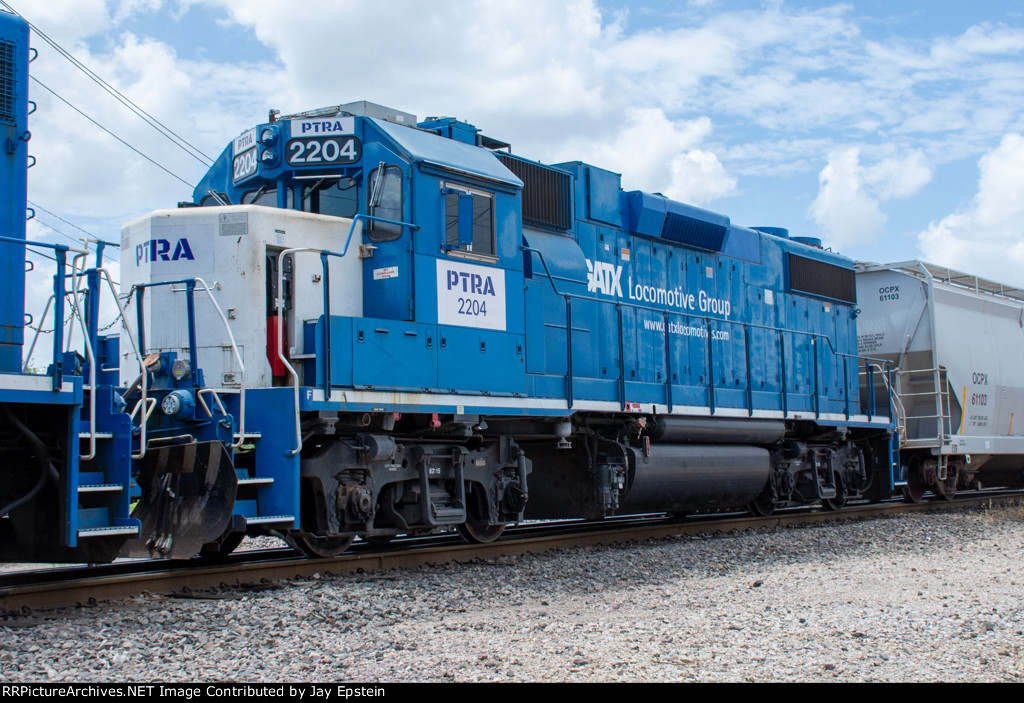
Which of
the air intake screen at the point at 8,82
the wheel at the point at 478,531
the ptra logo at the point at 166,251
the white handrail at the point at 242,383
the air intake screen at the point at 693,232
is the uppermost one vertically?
the air intake screen at the point at 693,232

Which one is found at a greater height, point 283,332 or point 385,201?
point 385,201

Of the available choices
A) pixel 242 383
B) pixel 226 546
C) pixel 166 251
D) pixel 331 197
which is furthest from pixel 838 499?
pixel 166 251

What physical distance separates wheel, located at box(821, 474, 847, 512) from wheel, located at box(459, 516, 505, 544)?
20.7 ft

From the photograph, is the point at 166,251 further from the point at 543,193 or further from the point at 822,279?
the point at 822,279

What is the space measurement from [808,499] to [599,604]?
7.23 meters

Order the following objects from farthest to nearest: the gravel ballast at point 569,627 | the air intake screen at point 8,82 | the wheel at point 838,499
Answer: the wheel at point 838,499 → the air intake screen at point 8,82 → the gravel ballast at point 569,627

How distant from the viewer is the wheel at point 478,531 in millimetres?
8984

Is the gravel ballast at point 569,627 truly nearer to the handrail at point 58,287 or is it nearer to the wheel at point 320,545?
the wheel at point 320,545

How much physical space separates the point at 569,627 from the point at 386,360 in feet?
9.20

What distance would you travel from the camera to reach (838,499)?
541 inches

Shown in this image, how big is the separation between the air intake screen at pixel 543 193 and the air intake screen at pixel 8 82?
464cm

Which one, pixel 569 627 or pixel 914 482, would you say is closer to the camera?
pixel 569 627

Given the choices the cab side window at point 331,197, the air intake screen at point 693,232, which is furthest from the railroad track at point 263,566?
the air intake screen at point 693,232
